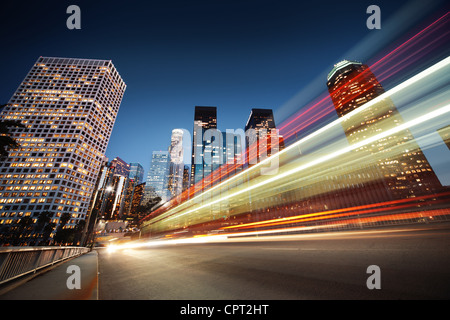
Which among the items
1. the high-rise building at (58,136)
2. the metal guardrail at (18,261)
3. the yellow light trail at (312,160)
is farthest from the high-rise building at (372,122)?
the high-rise building at (58,136)

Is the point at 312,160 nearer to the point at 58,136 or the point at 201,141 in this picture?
the point at 58,136

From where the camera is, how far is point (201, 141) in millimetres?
125438

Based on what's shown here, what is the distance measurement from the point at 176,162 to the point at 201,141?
249ft

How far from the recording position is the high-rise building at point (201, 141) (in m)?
125

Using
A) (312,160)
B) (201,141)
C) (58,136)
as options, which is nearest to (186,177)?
(201,141)

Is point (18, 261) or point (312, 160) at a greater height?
point (312, 160)

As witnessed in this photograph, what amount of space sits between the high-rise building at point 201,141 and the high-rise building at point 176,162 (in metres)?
48.6

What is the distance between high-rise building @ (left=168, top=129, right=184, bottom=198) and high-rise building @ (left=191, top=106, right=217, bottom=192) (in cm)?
4860

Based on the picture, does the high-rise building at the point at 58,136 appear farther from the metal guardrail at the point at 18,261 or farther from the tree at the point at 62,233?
the metal guardrail at the point at 18,261

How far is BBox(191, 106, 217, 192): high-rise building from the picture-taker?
12519cm

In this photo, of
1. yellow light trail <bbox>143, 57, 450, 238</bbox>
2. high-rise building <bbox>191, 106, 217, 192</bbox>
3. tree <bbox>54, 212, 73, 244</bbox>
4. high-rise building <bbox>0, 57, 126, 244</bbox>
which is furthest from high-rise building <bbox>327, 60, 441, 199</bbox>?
high-rise building <bbox>191, 106, 217, 192</bbox>

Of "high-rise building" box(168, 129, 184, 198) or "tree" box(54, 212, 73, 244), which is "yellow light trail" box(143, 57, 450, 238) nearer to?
"tree" box(54, 212, 73, 244)
